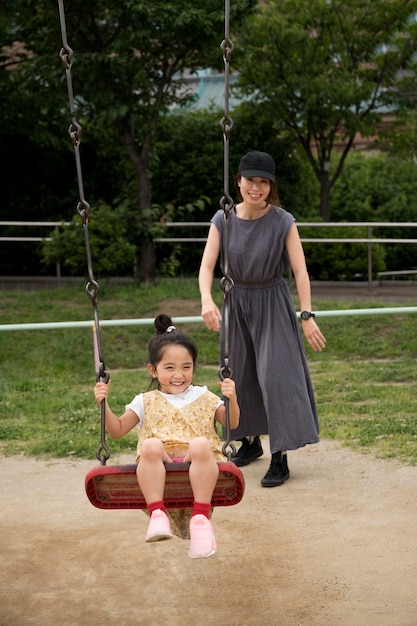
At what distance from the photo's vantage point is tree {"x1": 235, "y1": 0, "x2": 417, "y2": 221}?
55.6 feet

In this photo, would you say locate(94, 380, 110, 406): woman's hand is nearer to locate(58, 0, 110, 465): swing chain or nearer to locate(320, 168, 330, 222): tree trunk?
locate(58, 0, 110, 465): swing chain

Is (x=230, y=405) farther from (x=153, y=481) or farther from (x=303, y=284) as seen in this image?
(x=303, y=284)

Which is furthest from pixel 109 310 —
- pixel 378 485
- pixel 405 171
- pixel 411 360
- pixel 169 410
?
pixel 405 171

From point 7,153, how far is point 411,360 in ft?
30.5

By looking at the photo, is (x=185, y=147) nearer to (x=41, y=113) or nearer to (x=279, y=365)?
(x=41, y=113)

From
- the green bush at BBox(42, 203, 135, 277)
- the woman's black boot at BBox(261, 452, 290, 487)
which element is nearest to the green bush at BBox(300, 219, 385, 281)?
the green bush at BBox(42, 203, 135, 277)

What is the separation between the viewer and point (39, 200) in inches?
691

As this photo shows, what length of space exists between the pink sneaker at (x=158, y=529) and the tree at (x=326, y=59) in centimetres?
1350

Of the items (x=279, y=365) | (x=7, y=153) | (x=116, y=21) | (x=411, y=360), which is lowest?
(x=411, y=360)

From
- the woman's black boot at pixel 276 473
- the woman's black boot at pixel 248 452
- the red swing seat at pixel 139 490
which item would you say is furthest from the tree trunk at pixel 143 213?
the red swing seat at pixel 139 490

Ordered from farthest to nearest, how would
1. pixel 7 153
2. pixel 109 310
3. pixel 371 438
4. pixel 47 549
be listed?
pixel 7 153, pixel 109 310, pixel 371 438, pixel 47 549

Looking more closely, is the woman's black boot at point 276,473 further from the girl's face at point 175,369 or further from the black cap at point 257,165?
the girl's face at point 175,369

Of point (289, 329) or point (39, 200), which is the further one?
point (39, 200)

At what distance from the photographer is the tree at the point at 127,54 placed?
13.2m
